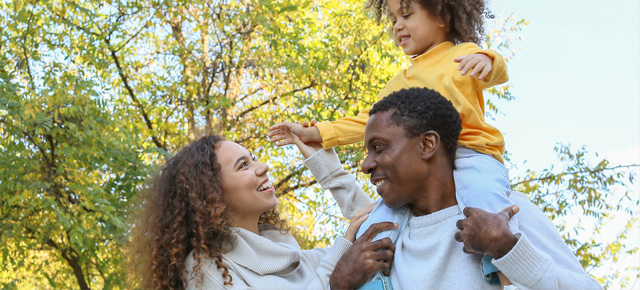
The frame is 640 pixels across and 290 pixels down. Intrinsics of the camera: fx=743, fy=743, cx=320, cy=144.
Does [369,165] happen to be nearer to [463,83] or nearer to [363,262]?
[363,262]

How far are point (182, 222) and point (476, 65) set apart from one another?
165cm

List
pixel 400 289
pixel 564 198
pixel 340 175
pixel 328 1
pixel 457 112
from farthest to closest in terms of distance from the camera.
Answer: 1. pixel 328 1
2. pixel 564 198
3. pixel 340 175
4. pixel 457 112
5. pixel 400 289

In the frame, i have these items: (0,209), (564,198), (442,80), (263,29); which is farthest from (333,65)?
(442,80)

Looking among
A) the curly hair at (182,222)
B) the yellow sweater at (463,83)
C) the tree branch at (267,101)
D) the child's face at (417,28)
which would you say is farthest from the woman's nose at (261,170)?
the tree branch at (267,101)

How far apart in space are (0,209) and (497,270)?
6.63m

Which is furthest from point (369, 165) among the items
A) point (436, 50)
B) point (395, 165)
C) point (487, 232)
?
point (436, 50)

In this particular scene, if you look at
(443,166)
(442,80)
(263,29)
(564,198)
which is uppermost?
(263,29)

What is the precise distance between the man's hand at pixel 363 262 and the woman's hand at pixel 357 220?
17.0 inches

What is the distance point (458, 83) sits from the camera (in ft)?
9.27

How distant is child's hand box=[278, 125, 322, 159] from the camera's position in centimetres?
329

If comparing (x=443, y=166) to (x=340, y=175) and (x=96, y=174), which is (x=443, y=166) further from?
(x=96, y=174)

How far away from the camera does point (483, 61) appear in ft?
8.82

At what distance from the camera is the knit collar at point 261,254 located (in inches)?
135

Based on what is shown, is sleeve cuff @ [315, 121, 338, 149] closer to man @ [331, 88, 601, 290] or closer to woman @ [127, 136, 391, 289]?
woman @ [127, 136, 391, 289]
